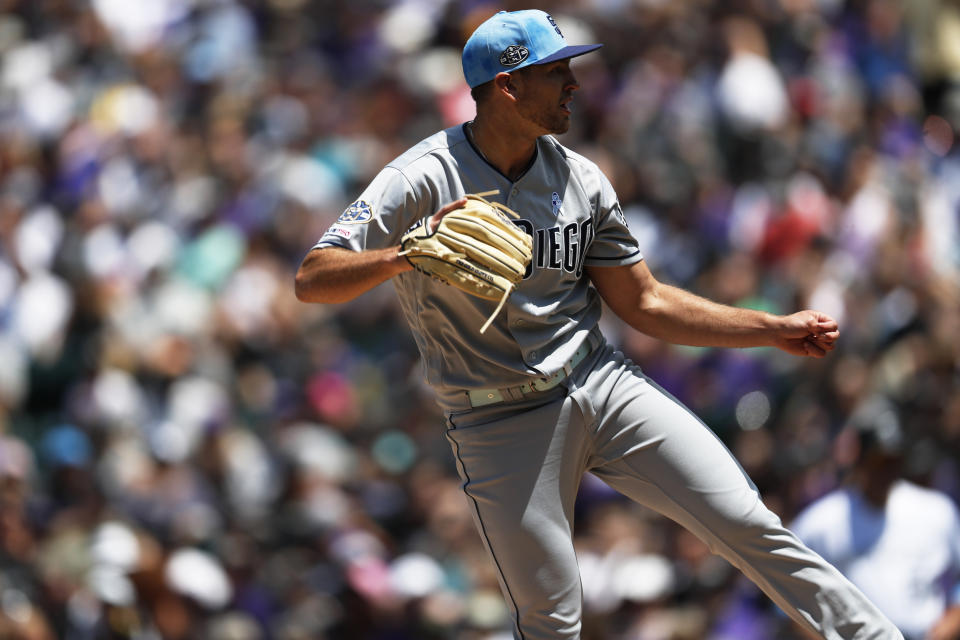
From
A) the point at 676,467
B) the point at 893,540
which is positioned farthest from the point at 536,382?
the point at 893,540

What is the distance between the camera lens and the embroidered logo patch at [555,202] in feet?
12.6

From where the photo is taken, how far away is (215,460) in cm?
827

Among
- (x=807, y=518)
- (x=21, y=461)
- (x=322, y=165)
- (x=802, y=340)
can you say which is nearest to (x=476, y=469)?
(x=802, y=340)

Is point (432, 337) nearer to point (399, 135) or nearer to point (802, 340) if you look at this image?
point (802, 340)

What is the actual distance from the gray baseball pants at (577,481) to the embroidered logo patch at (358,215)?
26.2 inches

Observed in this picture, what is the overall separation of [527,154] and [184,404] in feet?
17.5

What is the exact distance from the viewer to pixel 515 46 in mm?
3719

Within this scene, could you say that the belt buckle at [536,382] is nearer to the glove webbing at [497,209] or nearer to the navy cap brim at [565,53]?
the glove webbing at [497,209]

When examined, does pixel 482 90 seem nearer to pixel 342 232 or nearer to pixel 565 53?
pixel 565 53

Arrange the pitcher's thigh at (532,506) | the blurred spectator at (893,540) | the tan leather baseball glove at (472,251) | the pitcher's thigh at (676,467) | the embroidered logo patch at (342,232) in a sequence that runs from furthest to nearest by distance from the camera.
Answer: the blurred spectator at (893,540), the pitcher's thigh at (532,506), the pitcher's thigh at (676,467), the embroidered logo patch at (342,232), the tan leather baseball glove at (472,251)

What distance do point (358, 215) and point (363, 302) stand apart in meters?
5.27

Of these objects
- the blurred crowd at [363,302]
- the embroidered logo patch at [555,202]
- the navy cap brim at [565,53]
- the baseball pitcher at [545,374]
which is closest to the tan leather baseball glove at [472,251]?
the baseball pitcher at [545,374]

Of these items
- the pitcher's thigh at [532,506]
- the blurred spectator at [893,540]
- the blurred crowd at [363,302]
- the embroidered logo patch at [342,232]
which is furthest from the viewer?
the blurred crowd at [363,302]

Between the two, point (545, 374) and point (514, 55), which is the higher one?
point (514, 55)
